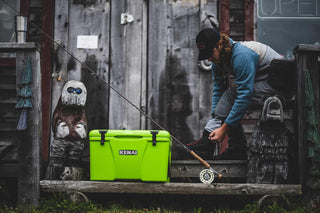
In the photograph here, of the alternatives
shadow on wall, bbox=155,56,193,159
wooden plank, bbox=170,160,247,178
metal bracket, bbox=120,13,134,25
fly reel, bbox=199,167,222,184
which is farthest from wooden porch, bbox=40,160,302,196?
metal bracket, bbox=120,13,134,25

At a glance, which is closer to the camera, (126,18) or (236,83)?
(236,83)

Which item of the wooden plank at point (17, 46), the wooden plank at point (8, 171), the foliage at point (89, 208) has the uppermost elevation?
the wooden plank at point (17, 46)

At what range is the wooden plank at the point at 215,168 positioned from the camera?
352 cm

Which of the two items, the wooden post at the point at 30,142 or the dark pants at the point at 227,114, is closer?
the wooden post at the point at 30,142

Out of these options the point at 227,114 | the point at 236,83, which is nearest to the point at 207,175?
the point at 227,114

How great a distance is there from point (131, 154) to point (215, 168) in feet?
A: 2.93

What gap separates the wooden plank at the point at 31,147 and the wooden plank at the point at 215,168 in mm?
1235

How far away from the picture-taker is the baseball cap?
11.0ft

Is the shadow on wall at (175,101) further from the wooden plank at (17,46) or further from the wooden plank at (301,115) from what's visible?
the wooden plank at (17,46)

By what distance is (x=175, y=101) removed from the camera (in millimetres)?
4762

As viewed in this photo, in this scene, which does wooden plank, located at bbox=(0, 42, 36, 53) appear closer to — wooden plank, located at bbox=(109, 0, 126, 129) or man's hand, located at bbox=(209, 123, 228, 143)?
wooden plank, located at bbox=(109, 0, 126, 129)

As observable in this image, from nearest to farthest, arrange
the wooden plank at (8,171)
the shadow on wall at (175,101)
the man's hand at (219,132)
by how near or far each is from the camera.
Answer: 1. the man's hand at (219,132)
2. the wooden plank at (8,171)
3. the shadow on wall at (175,101)

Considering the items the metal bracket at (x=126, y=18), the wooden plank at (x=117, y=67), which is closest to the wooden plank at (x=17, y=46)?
the wooden plank at (x=117, y=67)

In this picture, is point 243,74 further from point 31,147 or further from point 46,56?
point 46,56
